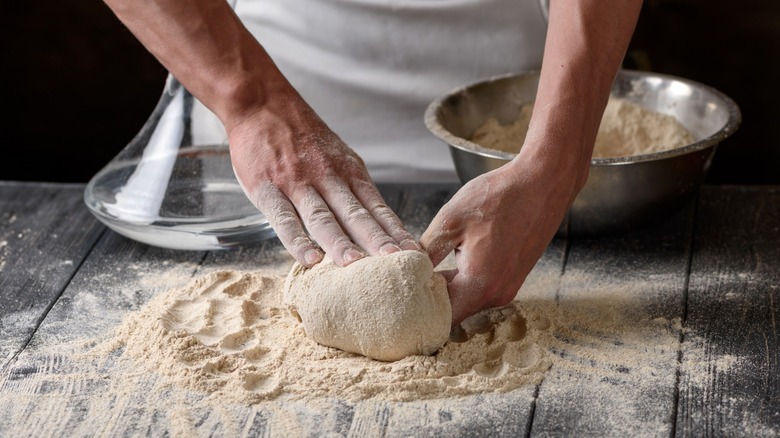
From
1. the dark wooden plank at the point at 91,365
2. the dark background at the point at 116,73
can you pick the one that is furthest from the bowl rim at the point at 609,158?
the dark background at the point at 116,73

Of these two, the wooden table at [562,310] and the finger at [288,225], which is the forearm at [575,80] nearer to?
the wooden table at [562,310]

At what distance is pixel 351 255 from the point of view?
1.31 metres

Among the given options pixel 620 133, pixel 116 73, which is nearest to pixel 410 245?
pixel 620 133

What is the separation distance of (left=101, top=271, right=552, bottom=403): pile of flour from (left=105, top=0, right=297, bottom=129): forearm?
1.05 feet

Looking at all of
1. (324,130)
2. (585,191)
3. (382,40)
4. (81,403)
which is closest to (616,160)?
(585,191)

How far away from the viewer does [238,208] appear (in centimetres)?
168

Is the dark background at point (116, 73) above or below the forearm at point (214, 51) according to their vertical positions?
below

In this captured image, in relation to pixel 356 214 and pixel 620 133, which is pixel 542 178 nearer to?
pixel 356 214

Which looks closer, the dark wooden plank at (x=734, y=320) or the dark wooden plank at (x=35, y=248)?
the dark wooden plank at (x=734, y=320)

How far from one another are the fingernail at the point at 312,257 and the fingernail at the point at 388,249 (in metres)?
0.10

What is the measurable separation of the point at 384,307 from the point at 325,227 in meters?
0.17

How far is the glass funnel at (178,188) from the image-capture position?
5.39 ft

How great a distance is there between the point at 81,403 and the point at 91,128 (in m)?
1.84

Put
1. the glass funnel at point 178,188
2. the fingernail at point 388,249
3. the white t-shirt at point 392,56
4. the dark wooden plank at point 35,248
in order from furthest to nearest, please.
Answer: the white t-shirt at point 392,56 → the glass funnel at point 178,188 → the dark wooden plank at point 35,248 → the fingernail at point 388,249
